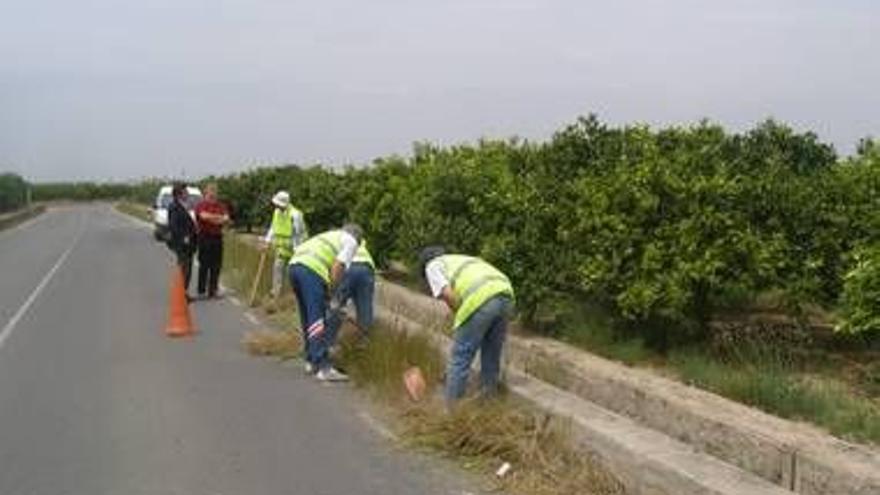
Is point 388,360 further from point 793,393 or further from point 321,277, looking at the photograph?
point 793,393

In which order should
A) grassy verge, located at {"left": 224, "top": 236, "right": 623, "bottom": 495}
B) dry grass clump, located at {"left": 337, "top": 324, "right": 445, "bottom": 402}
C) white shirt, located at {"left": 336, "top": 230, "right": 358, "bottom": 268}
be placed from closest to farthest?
grassy verge, located at {"left": 224, "top": 236, "right": 623, "bottom": 495}
dry grass clump, located at {"left": 337, "top": 324, "right": 445, "bottom": 402}
white shirt, located at {"left": 336, "top": 230, "right": 358, "bottom": 268}

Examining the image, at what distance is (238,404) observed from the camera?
1163cm

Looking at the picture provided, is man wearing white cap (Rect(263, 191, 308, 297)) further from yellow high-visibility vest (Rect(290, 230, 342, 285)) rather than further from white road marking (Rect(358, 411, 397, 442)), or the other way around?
white road marking (Rect(358, 411, 397, 442))

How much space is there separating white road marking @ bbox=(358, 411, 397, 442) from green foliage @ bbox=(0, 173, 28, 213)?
85277mm

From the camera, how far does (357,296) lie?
1356 centimetres

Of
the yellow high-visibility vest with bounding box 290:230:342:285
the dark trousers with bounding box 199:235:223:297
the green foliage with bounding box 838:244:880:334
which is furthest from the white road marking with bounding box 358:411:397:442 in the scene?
the dark trousers with bounding box 199:235:223:297

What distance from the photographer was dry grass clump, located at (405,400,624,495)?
802 cm

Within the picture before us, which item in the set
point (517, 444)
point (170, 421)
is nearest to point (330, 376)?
point (170, 421)

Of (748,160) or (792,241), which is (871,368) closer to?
(792,241)

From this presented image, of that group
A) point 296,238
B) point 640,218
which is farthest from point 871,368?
point 296,238

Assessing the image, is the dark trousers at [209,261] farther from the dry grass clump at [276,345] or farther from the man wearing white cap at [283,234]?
the dry grass clump at [276,345]

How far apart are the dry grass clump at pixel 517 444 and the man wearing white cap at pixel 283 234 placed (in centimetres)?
973

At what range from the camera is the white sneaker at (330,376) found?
13087 millimetres

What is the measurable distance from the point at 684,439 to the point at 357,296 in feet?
19.1
